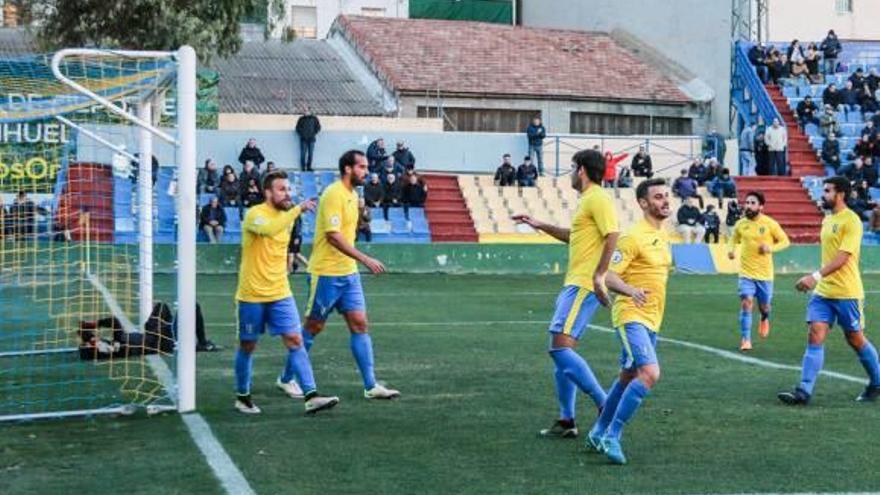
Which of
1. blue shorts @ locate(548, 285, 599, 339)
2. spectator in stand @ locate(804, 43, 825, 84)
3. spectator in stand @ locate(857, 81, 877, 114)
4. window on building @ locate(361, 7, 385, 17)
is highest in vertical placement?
window on building @ locate(361, 7, 385, 17)

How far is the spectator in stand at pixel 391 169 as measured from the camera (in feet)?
117

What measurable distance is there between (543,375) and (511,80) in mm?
33808

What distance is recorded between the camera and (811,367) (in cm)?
1147

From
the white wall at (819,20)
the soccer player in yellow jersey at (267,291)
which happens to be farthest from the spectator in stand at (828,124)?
the soccer player in yellow jersey at (267,291)

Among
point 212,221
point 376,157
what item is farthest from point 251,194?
point 376,157

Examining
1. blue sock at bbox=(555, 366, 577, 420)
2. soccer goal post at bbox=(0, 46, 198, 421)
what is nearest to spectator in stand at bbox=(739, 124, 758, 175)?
soccer goal post at bbox=(0, 46, 198, 421)

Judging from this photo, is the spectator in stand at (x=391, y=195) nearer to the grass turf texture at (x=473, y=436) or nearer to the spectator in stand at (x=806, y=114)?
the spectator in stand at (x=806, y=114)

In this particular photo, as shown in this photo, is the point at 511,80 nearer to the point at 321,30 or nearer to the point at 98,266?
the point at 321,30

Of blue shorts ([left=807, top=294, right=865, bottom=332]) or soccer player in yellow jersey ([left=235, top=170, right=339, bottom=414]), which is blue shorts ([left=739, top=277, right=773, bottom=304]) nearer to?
blue shorts ([left=807, top=294, right=865, bottom=332])

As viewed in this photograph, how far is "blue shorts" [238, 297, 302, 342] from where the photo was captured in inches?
427

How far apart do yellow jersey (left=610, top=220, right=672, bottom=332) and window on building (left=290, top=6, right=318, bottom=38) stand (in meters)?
44.8

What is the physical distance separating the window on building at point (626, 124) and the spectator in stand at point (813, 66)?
4448 mm

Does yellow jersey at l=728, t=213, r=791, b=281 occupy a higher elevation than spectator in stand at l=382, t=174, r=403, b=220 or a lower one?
lower

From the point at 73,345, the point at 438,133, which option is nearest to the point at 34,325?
the point at 73,345
